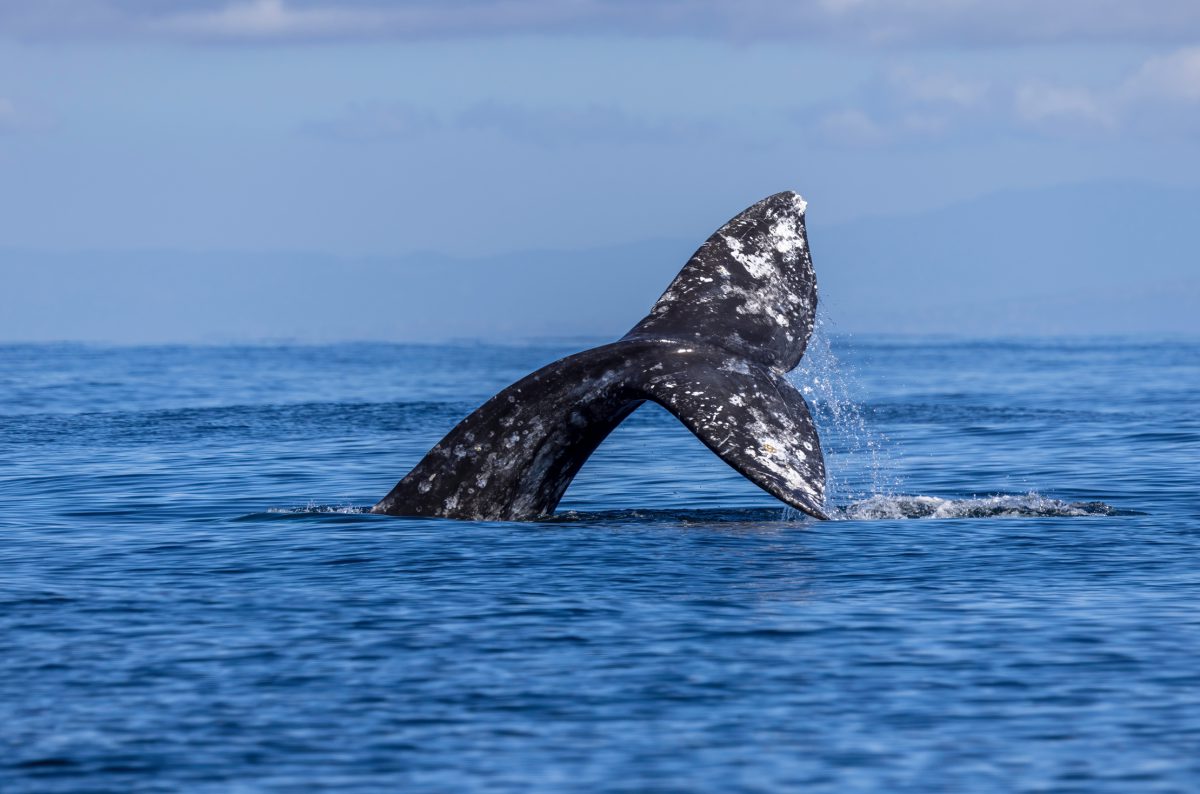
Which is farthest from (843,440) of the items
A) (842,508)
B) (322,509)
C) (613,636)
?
(613,636)

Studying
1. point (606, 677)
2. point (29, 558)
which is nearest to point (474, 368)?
point (29, 558)

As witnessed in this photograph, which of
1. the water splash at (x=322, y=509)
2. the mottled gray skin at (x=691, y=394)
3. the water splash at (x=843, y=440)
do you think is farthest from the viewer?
the water splash at (x=322, y=509)

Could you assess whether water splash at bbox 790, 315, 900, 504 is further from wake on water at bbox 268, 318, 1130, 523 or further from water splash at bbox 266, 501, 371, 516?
water splash at bbox 266, 501, 371, 516

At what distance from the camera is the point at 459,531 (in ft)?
47.3

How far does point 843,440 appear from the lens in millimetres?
31328

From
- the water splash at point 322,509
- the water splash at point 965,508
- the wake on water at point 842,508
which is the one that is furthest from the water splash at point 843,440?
the water splash at point 322,509

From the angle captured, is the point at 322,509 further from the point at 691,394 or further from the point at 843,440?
the point at 843,440

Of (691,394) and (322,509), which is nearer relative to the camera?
(691,394)

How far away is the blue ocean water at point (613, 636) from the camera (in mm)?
8195

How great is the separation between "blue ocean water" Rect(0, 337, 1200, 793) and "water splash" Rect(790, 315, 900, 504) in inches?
5.7

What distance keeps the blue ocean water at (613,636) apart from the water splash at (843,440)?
0.48 ft

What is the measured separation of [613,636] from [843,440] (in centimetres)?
2105

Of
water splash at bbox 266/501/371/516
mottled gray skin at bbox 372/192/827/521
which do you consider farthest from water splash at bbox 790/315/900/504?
water splash at bbox 266/501/371/516

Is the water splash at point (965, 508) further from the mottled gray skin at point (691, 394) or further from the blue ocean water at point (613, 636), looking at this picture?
the mottled gray skin at point (691, 394)
